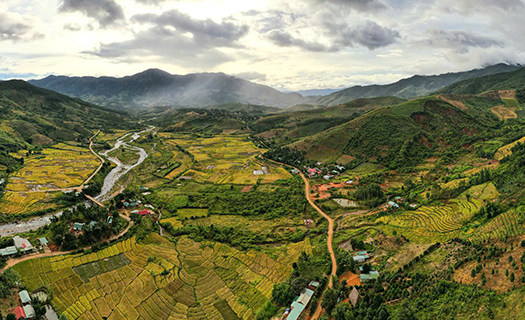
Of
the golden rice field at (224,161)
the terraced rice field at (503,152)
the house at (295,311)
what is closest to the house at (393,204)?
the golden rice field at (224,161)

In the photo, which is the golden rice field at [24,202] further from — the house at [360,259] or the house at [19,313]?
the house at [360,259]

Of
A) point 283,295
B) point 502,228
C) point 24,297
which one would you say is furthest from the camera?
point 502,228

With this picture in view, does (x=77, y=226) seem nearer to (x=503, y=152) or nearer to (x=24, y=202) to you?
(x=24, y=202)

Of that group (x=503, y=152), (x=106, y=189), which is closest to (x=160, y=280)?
(x=106, y=189)

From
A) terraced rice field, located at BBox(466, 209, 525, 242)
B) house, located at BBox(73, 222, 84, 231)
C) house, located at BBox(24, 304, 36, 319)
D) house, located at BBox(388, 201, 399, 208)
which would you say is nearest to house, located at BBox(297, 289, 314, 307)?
terraced rice field, located at BBox(466, 209, 525, 242)

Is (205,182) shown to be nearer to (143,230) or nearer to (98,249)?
(143,230)
